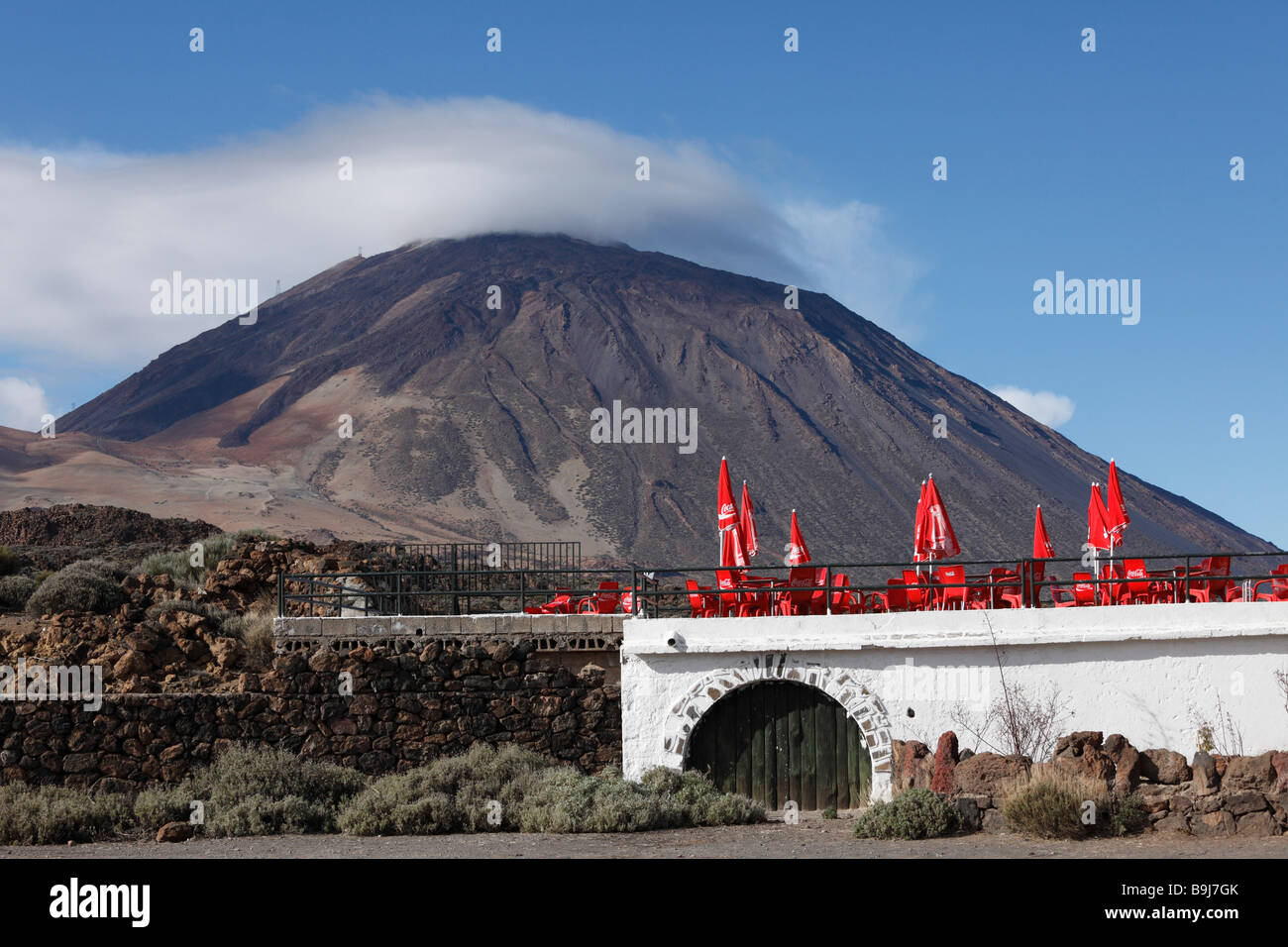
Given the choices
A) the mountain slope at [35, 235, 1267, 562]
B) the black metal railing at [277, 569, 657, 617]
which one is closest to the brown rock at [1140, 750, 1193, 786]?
the black metal railing at [277, 569, 657, 617]

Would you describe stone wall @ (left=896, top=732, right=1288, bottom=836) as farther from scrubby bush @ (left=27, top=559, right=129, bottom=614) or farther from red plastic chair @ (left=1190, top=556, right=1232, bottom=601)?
scrubby bush @ (left=27, top=559, right=129, bottom=614)

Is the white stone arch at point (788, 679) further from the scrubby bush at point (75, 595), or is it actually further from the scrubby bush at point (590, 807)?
the scrubby bush at point (75, 595)

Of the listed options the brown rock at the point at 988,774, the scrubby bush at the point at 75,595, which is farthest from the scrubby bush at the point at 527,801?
the scrubby bush at the point at 75,595

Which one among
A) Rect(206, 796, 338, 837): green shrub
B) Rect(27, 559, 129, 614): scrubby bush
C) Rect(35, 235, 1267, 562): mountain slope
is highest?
Rect(35, 235, 1267, 562): mountain slope

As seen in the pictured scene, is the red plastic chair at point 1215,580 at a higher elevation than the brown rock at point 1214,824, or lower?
higher

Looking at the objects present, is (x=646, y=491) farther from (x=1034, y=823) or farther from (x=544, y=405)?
(x=1034, y=823)

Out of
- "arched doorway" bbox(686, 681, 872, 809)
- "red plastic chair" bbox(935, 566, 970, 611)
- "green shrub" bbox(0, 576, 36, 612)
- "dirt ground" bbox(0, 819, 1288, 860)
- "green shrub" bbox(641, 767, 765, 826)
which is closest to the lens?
"dirt ground" bbox(0, 819, 1288, 860)

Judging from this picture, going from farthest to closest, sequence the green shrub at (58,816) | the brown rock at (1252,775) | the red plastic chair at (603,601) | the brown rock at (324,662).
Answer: the red plastic chair at (603,601) → the brown rock at (324,662) → the green shrub at (58,816) → the brown rock at (1252,775)
